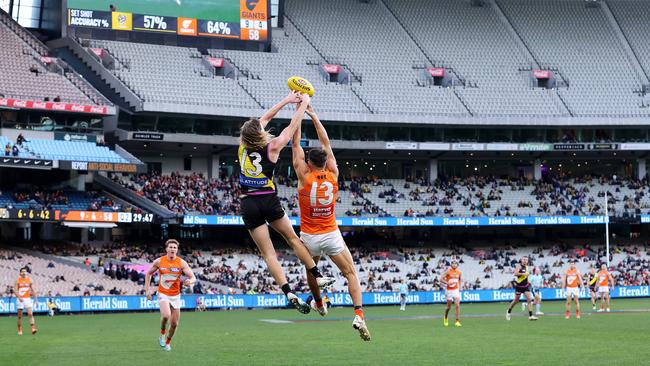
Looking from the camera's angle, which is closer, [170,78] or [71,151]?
[71,151]

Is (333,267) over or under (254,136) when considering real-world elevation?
under

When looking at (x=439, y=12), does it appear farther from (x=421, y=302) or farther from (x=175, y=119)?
(x=421, y=302)

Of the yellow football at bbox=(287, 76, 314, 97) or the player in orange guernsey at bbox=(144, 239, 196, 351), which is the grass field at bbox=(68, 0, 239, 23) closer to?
the player in orange guernsey at bbox=(144, 239, 196, 351)

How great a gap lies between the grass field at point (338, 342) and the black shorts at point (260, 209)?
19.9ft

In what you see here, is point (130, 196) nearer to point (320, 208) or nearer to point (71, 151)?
point (71, 151)

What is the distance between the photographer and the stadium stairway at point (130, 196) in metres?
62.1

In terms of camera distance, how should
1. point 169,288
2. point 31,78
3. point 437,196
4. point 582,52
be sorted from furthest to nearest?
point 582,52, point 437,196, point 31,78, point 169,288

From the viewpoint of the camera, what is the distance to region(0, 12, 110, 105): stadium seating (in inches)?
2448

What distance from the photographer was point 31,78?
63.8 m

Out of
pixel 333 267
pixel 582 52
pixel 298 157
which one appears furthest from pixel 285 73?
pixel 298 157

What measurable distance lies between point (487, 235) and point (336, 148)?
13437mm

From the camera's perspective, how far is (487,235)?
7469 cm

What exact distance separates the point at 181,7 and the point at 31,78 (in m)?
14.0

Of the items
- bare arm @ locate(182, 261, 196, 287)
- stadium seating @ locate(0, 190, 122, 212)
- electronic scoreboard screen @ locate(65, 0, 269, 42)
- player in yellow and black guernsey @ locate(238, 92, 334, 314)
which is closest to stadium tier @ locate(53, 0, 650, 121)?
electronic scoreboard screen @ locate(65, 0, 269, 42)
